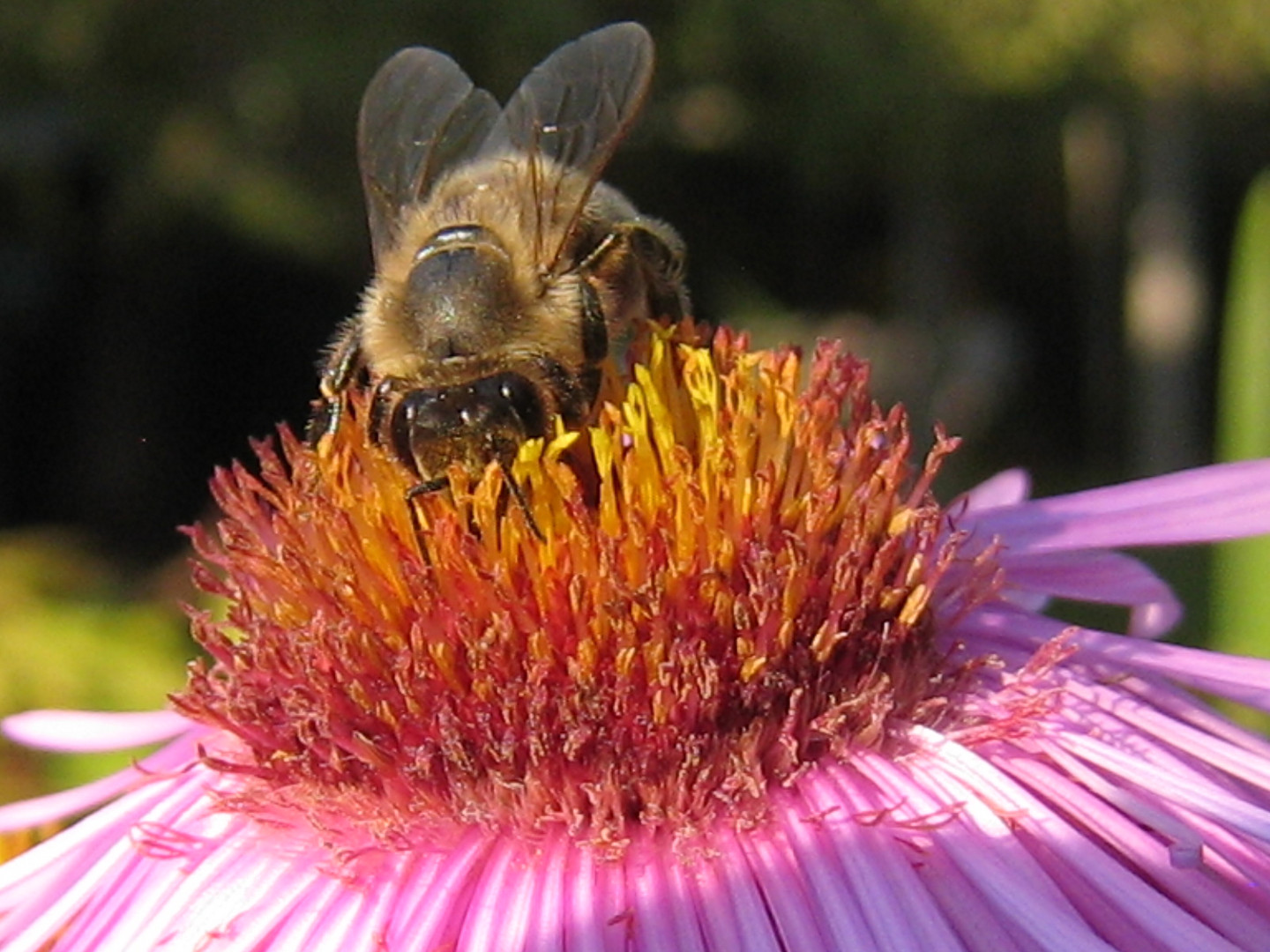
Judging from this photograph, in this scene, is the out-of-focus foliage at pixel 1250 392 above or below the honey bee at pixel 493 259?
below

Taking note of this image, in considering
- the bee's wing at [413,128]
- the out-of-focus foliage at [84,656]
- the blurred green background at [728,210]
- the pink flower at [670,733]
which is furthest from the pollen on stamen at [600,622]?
the blurred green background at [728,210]

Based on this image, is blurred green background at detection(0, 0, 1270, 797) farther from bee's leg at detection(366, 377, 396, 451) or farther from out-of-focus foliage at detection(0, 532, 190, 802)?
bee's leg at detection(366, 377, 396, 451)

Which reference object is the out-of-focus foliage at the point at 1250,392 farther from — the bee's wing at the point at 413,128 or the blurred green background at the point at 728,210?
the blurred green background at the point at 728,210

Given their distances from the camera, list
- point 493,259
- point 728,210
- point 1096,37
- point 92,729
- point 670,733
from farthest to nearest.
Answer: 1. point 728,210
2. point 1096,37
3. point 92,729
4. point 493,259
5. point 670,733

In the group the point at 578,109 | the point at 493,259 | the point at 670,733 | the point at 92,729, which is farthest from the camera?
the point at 92,729

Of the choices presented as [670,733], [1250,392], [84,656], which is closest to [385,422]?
[670,733]

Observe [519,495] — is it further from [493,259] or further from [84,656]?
[84,656]
